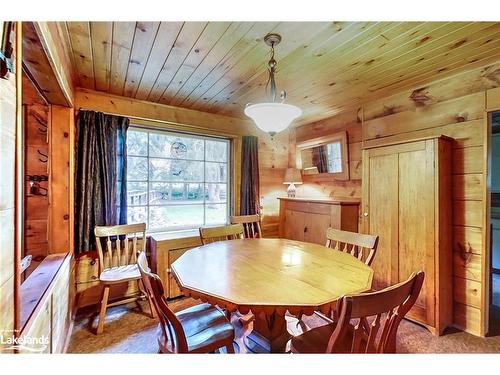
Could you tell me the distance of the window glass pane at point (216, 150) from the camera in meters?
3.30

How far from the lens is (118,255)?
241cm

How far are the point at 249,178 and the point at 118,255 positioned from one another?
5.81 ft

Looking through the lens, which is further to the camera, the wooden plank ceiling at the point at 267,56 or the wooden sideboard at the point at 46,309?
the wooden plank ceiling at the point at 267,56

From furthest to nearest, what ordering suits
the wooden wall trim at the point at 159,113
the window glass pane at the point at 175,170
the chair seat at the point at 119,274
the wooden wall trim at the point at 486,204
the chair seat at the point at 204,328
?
the window glass pane at the point at 175,170, the wooden wall trim at the point at 159,113, the chair seat at the point at 119,274, the wooden wall trim at the point at 486,204, the chair seat at the point at 204,328

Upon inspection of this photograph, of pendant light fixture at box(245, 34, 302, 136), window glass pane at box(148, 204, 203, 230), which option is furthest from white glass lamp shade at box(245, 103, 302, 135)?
window glass pane at box(148, 204, 203, 230)

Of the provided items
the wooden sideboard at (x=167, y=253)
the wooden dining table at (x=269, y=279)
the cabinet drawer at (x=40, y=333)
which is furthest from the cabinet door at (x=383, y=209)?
the cabinet drawer at (x=40, y=333)

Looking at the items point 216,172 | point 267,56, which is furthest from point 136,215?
point 267,56

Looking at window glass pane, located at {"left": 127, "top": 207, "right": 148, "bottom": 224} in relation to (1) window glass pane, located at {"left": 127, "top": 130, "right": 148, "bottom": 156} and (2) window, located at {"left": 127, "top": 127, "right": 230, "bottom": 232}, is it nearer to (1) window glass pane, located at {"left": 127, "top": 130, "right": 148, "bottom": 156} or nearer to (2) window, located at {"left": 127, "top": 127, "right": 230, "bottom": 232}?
(2) window, located at {"left": 127, "top": 127, "right": 230, "bottom": 232}

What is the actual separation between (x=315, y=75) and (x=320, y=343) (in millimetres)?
1988

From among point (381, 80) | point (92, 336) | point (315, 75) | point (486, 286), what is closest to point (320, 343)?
point (486, 286)

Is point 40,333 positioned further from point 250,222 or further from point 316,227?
point 316,227

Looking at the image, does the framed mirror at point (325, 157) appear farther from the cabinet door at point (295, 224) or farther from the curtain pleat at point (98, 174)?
the curtain pleat at point (98, 174)

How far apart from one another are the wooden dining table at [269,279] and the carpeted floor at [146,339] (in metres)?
0.77

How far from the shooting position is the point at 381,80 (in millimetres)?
2240
